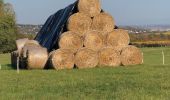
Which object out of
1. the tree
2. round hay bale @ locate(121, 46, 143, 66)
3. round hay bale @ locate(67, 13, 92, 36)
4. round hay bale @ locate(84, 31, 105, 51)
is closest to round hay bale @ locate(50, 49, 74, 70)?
round hay bale @ locate(84, 31, 105, 51)

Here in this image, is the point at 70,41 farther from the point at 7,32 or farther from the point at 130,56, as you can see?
the point at 7,32

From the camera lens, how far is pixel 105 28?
74.4ft

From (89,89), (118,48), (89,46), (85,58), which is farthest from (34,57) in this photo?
(89,89)

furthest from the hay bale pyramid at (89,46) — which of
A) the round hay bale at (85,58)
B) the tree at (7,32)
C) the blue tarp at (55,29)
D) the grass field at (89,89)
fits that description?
the tree at (7,32)

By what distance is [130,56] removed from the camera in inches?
899

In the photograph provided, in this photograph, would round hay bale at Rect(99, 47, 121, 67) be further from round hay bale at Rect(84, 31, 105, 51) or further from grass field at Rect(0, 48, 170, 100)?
grass field at Rect(0, 48, 170, 100)

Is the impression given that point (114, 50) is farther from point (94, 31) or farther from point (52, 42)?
point (52, 42)

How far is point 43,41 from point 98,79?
1153 centimetres

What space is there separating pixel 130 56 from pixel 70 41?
293cm

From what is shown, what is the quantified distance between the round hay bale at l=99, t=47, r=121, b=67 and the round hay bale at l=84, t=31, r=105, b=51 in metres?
0.32

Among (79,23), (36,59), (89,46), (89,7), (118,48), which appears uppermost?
(89,7)

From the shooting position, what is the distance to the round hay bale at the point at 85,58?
2161 centimetres

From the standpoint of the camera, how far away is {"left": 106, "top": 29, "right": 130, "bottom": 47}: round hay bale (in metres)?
22.6

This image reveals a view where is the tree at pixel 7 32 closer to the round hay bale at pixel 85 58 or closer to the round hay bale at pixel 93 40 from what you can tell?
the round hay bale at pixel 93 40
